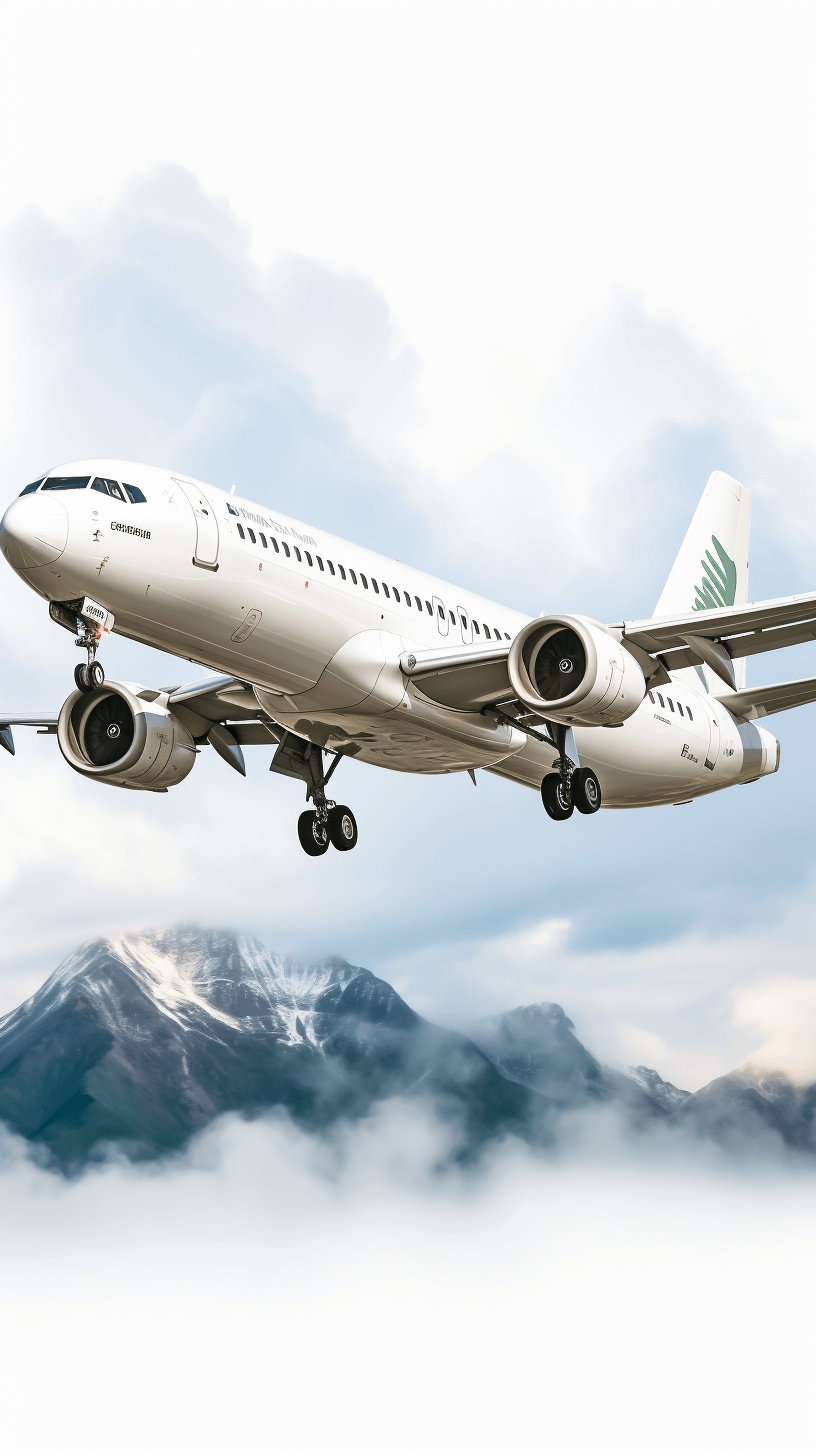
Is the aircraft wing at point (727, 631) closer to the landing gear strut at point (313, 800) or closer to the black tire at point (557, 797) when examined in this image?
the black tire at point (557, 797)

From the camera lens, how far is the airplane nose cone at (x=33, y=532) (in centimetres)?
2250

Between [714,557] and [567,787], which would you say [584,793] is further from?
Result: [714,557]

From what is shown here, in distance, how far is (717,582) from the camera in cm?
4400

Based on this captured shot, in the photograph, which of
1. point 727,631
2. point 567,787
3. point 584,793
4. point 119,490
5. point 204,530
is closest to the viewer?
point 119,490

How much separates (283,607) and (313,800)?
297 inches

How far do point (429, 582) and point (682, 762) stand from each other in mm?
8615

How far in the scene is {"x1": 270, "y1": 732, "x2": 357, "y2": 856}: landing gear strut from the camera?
3194cm

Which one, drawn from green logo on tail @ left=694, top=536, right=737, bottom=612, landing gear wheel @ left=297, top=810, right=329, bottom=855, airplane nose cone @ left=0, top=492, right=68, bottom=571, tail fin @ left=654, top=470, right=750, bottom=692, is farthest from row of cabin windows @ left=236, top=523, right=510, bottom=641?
green logo on tail @ left=694, top=536, right=737, bottom=612

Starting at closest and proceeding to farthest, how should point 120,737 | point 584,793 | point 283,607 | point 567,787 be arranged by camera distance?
1. point 283,607
2. point 584,793
3. point 567,787
4. point 120,737

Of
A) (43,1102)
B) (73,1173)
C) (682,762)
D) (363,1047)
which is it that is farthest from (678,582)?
(43,1102)

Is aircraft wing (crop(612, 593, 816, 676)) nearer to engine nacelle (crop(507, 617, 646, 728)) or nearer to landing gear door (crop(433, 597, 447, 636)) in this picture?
engine nacelle (crop(507, 617, 646, 728))

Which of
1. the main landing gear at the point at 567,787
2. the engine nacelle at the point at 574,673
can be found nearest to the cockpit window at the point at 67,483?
the engine nacelle at the point at 574,673

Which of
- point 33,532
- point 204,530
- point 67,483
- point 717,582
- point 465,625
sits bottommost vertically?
point 33,532

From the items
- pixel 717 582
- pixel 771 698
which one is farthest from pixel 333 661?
pixel 717 582
